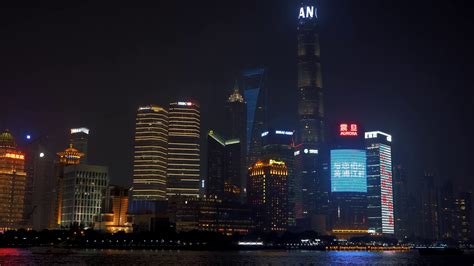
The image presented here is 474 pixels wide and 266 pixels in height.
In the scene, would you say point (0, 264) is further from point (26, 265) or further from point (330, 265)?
point (330, 265)

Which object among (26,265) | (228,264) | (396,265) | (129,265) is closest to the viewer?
(26,265)

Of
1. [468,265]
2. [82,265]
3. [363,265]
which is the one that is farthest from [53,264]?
[468,265]

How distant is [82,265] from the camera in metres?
160

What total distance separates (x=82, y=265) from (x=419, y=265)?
99.7m

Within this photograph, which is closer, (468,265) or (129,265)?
(129,265)

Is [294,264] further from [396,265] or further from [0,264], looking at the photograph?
[0,264]

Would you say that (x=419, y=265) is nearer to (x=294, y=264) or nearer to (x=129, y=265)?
(x=294, y=264)

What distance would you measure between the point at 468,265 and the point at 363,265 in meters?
30.9

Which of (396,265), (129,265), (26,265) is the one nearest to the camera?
(26,265)

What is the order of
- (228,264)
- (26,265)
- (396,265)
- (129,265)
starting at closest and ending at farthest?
1. (26,265)
2. (129,265)
3. (228,264)
4. (396,265)

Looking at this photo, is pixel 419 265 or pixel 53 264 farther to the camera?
pixel 419 265

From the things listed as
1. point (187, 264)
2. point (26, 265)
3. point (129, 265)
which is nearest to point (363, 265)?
point (187, 264)

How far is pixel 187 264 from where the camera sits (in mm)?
171750

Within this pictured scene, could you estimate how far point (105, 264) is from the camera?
540 feet
